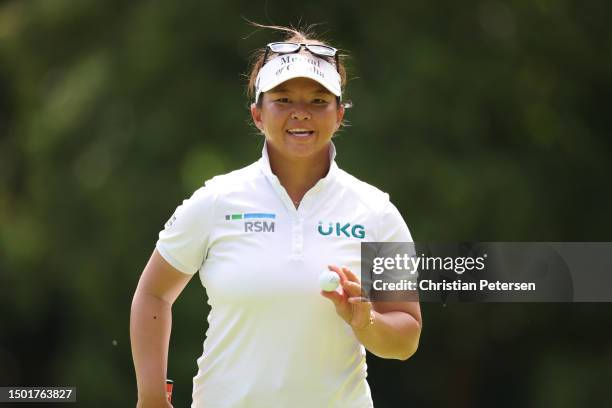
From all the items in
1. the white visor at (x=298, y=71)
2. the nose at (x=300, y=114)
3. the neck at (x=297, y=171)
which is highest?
the white visor at (x=298, y=71)

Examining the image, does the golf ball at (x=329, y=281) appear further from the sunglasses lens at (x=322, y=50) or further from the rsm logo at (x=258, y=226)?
the sunglasses lens at (x=322, y=50)

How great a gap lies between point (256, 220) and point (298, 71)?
1.65 ft

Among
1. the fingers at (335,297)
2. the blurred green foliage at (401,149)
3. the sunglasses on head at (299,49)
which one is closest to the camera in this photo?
the fingers at (335,297)

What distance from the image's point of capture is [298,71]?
155 inches

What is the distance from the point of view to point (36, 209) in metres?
11.4

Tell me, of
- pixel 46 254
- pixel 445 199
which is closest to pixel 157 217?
pixel 46 254

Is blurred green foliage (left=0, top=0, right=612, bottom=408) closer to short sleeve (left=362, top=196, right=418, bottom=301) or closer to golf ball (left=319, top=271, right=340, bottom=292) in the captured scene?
short sleeve (left=362, top=196, right=418, bottom=301)

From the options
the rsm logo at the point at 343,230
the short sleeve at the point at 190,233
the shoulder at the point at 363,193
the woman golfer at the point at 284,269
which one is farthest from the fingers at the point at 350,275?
the short sleeve at the point at 190,233

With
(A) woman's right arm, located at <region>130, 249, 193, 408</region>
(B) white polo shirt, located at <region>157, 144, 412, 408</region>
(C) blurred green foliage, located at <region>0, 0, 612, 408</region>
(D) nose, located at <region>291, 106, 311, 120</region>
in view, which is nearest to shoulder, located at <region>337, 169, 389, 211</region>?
(B) white polo shirt, located at <region>157, 144, 412, 408</region>

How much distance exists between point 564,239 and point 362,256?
712 cm

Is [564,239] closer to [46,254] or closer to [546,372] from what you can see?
[546,372]

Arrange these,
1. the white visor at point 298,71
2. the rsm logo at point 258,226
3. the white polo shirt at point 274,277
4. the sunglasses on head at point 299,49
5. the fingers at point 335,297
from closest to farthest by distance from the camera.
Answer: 1. the fingers at point 335,297
2. the white polo shirt at point 274,277
3. the rsm logo at point 258,226
4. the white visor at point 298,71
5. the sunglasses on head at point 299,49

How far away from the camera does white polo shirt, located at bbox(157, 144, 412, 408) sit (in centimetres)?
374

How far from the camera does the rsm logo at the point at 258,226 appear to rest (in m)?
3.85
